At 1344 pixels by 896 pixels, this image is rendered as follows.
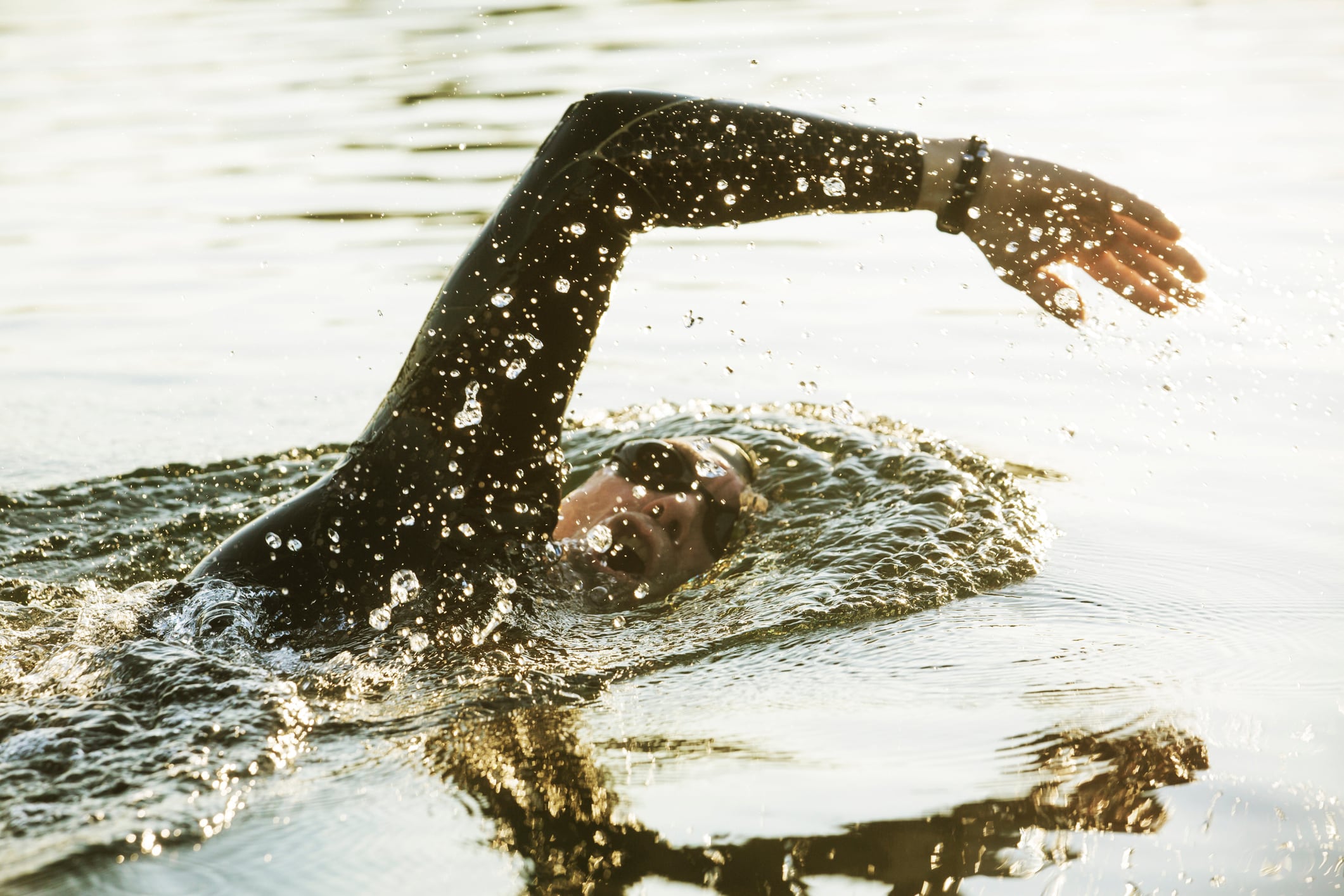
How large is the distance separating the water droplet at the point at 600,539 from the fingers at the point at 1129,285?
4.86ft

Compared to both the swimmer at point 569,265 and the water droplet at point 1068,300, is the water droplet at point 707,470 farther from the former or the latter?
the water droplet at point 1068,300

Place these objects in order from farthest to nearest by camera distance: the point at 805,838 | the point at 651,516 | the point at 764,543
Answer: the point at 764,543
the point at 651,516
the point at 805,838

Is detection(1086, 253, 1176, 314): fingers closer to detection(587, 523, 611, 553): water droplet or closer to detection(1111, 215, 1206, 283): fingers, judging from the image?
detection(1111, 215, 1206, 283): fingers

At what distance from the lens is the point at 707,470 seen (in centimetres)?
418

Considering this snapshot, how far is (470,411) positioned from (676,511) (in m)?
1.02

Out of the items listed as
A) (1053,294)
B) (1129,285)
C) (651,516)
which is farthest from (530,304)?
(1129,285)

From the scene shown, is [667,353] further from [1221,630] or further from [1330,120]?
[1330,120]

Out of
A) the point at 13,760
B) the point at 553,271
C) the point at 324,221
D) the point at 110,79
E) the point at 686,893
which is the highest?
the point at 110,79

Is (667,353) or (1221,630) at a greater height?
(667,353)

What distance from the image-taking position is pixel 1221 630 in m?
3.40

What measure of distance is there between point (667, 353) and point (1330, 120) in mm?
5275

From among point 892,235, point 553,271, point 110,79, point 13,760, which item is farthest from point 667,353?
point 110,79

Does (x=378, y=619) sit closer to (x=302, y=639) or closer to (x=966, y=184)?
(x=302, y=639)

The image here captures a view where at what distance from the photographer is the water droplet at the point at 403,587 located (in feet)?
10.9
